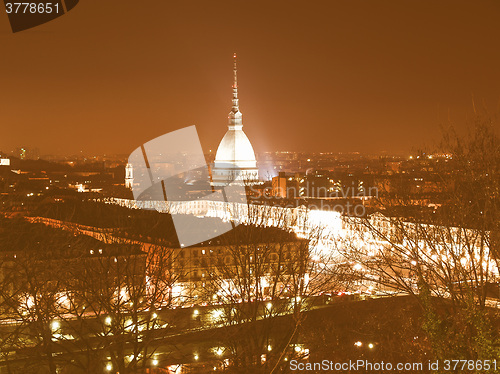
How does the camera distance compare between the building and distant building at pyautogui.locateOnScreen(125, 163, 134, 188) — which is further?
the building

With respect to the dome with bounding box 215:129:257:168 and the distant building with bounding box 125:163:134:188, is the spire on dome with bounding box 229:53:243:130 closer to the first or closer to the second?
the dome with bounding box 215:129:257:168

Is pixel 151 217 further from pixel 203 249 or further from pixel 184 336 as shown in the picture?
pixel 184 336

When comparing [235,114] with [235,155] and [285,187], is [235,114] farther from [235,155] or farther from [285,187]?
[285,187]
